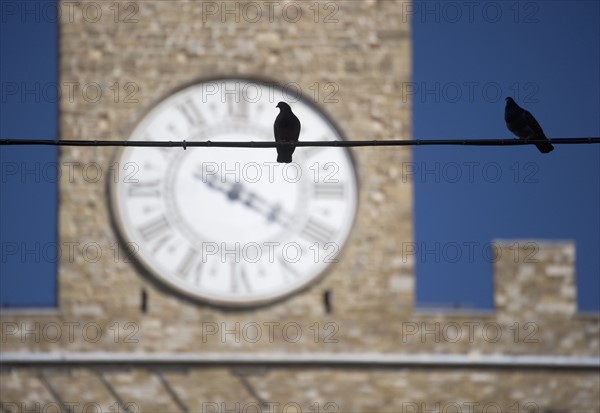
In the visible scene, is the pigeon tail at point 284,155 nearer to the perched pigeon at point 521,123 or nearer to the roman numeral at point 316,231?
the perched pigeon at point 521,123

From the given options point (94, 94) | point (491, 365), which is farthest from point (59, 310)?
point (491, 365)

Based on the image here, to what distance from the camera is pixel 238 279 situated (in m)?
28.4

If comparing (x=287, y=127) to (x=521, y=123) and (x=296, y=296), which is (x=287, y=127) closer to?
(x=521, y=123)

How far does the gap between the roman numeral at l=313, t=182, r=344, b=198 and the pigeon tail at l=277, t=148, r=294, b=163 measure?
5.83 meters

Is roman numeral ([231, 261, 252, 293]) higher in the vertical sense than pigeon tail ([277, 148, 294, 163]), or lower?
lower

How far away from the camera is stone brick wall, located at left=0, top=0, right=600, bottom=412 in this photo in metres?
27.8

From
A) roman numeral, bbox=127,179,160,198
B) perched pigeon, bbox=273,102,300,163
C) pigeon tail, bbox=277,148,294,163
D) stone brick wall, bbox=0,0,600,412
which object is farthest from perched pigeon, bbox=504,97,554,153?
roman numeral, bbox=127,179,160,198

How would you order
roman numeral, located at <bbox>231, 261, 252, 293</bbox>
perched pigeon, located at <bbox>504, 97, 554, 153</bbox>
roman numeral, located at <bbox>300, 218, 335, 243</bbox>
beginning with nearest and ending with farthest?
perched pigeon, located at <bbox>504, 97, 554, 153</bbox> → roman numeral, located at <bbox>231, 261, 252, 293</bbox> → roman numeral, located at <bbox>300, 218, 335, 243</bbox>

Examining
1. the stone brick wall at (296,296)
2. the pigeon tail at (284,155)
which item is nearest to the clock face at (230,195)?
the stone brick wall at (296,296)

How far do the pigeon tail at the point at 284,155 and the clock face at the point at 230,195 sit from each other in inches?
221

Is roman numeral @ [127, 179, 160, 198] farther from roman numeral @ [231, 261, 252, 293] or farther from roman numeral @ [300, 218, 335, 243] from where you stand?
roman numeral @ [300, 218, 335, 243]

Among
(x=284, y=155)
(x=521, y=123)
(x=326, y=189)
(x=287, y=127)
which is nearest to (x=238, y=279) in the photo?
(x=326, y=189)

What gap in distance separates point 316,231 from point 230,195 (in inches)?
34.8

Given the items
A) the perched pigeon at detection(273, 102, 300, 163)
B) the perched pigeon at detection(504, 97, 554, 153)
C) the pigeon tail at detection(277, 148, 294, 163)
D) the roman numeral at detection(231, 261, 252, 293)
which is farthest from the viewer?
the roman numeral at detection(231, 261, 252, 293)
